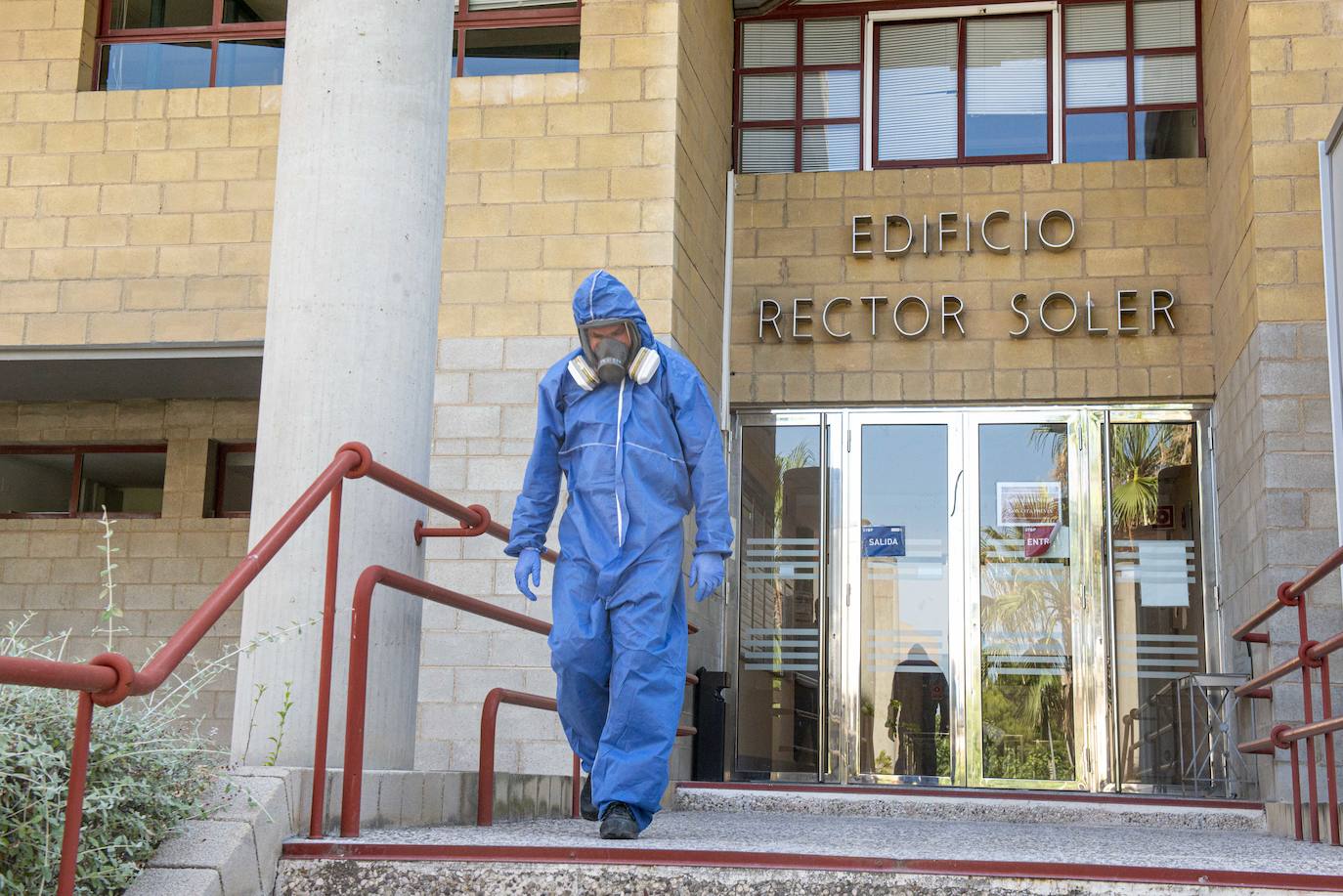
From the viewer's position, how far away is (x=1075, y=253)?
33.6 ft

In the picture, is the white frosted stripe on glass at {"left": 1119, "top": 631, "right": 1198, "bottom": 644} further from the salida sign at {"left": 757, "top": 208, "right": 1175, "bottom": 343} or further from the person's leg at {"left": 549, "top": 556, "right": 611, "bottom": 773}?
the person's leg at {"left": 549, "top": 556, "right": 611, "bottom": 773}

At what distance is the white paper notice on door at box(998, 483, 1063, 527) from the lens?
10164mm

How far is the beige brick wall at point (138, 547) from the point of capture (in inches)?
431

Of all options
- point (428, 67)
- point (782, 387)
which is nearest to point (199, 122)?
point (782, 387)

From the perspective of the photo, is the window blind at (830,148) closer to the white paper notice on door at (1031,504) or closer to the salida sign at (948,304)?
the salida sign at (948,304)

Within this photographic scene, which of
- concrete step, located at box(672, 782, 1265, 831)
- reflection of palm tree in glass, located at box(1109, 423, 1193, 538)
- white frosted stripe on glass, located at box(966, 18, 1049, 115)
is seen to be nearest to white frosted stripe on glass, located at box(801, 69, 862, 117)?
white frosted stripe on glass, located at box(966, 18, 1049, 115)

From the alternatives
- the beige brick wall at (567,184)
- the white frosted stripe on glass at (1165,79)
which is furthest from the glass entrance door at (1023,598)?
the beige brick wall at (567,184)

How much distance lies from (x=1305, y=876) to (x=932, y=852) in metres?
0.91

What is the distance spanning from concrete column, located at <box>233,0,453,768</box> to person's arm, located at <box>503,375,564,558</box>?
35cm

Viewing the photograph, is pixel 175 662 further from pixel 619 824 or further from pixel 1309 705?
pixel 1309 705

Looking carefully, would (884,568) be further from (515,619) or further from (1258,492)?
(515,619)

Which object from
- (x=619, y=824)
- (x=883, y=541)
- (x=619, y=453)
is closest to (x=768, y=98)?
(x=883, y=541)

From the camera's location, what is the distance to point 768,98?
36.4 ft

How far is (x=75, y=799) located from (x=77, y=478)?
9396 mm
